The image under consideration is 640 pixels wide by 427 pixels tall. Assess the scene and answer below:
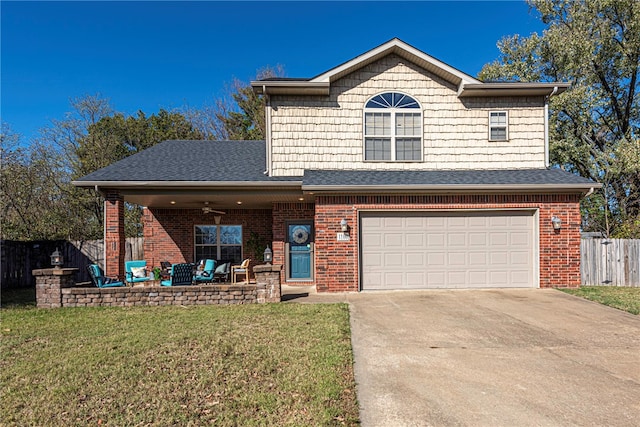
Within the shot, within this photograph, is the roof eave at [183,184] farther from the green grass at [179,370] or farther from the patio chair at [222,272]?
the green grass at [179,370]

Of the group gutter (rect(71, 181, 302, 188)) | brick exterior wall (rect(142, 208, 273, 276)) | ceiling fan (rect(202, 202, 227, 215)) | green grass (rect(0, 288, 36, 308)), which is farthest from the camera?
brick exterior wall (rect(142, 208, 273, 276))

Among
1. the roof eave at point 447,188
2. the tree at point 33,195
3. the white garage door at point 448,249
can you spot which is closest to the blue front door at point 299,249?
the white garage door at point 448,249

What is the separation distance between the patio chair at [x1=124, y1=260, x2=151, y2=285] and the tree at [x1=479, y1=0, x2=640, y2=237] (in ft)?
63.5

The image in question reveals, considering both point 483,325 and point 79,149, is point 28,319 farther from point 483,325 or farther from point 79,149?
point 79,149

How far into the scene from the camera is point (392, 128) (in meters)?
11.0

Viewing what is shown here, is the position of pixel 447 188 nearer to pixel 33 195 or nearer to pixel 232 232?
pixel 232 232

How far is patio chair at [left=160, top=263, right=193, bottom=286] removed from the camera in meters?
9.70

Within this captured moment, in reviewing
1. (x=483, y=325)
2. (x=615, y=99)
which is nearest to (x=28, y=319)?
(x=483, y=325)

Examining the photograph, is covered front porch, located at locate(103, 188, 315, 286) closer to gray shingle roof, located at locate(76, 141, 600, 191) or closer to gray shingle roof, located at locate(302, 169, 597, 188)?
gray shingle roof, located at locate(76, 141, 600, 191)

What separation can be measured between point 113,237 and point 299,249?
17.5 ft

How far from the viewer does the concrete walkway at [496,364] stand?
11.4 feet

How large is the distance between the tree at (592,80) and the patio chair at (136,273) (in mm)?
19344

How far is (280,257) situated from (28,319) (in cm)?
655

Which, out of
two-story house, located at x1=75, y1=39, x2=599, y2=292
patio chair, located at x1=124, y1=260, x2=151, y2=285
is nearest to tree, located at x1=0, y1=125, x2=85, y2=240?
patio chair, located at x1=124, y1=260, x2=151, y2=285
